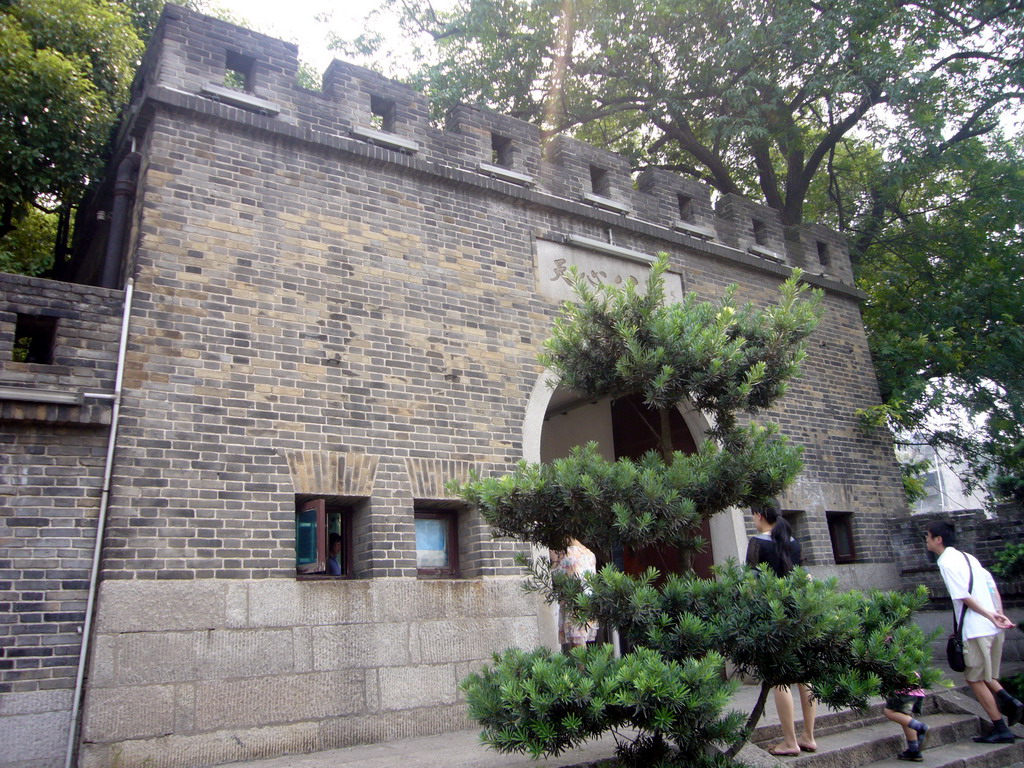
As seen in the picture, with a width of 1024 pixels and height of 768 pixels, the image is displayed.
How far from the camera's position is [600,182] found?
9773 millimetres

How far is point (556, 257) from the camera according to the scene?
8.86 m

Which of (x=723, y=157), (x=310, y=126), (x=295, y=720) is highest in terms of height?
(x=723, y=157)

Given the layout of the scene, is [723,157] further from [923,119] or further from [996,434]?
[996,434]

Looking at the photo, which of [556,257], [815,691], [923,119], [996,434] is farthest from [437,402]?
[996,434]

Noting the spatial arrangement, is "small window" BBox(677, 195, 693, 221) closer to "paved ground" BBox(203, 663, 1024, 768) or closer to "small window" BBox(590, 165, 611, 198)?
"small window" BBox(590, 165, 611, 198)

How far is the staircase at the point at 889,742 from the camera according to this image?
542cm

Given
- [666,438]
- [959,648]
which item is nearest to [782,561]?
[666,438]

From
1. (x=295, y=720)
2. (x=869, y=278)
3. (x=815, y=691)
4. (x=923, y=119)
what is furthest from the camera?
(x=869, y=278)

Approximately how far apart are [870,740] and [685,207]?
666 cm

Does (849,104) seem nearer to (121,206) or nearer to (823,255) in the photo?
(823,255)

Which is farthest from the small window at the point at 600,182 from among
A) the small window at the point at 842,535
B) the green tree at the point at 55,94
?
the green tree at the point at 55,94

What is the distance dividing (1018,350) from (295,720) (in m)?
10.3

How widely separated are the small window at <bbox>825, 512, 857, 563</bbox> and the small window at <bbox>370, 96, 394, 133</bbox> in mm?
6845

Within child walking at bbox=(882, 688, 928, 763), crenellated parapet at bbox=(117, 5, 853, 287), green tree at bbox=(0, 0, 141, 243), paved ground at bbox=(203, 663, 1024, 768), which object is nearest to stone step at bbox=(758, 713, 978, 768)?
child walking at bbox=(882, 688, 928, 763)
